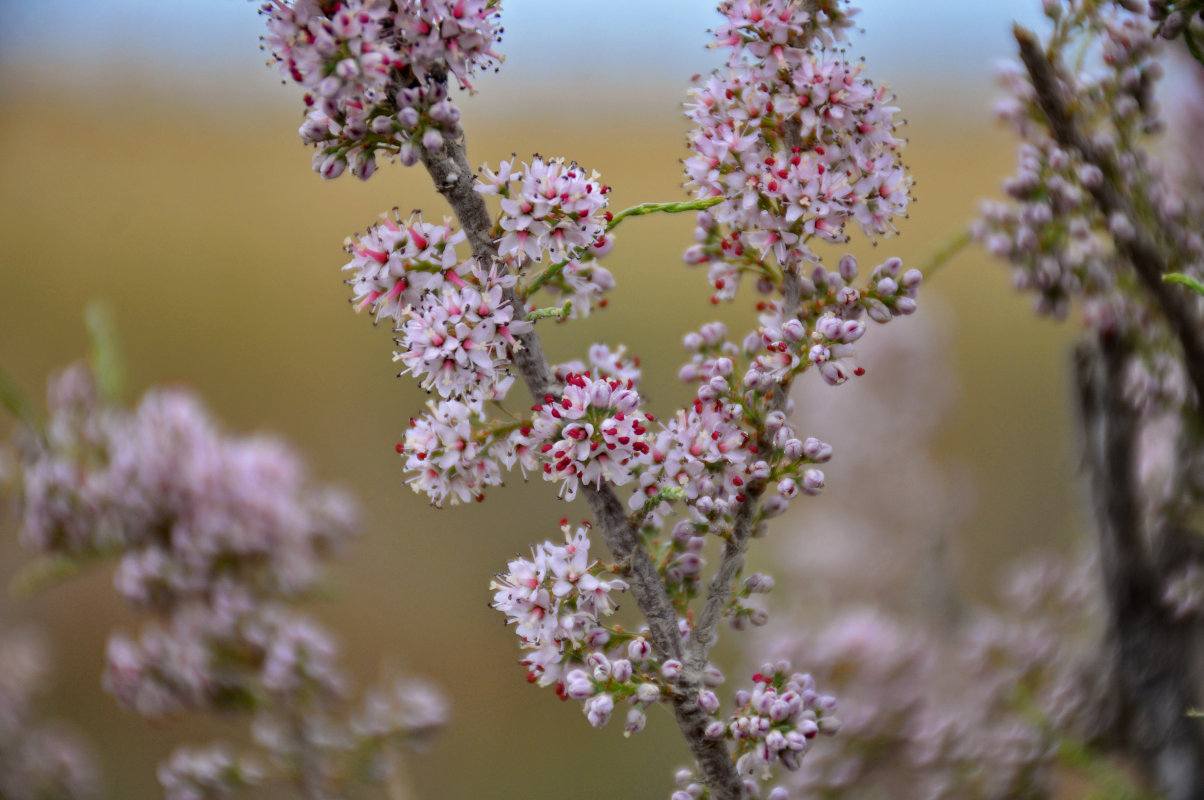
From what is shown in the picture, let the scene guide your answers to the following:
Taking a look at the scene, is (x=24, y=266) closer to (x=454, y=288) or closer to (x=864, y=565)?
A: (x=864, y=565)

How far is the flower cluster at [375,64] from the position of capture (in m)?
0.74

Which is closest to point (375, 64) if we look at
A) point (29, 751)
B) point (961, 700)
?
point (961, 700)

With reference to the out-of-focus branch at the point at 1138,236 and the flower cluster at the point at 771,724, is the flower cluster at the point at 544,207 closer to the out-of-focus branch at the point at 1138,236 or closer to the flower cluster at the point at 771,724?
the flower cluster at the point at 771,724

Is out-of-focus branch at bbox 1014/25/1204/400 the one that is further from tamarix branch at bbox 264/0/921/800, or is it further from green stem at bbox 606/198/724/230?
green stem at bbox 606/198/724/230

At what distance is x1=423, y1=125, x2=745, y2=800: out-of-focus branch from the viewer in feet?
2.62

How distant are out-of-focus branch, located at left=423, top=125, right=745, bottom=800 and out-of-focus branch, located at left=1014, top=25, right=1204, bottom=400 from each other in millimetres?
660

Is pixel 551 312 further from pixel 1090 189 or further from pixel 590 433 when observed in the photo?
pixel 1090 189

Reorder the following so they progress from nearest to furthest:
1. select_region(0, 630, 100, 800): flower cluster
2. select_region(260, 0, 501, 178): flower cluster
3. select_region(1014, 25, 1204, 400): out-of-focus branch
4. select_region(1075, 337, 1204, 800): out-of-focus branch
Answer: select_region(260, 0, 501, 178): flower cluster
select_region(1014, 25, 1204, 400): out-of-focus branch
select_region(1075, 337, 1204, 800): out-of-focus branch
select_region(0, 630, 100, 800): flower cluster

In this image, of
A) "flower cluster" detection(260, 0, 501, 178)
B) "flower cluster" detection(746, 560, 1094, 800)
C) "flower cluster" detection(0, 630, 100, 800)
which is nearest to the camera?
"flower cluster" detection(260, 0, 501, 178)

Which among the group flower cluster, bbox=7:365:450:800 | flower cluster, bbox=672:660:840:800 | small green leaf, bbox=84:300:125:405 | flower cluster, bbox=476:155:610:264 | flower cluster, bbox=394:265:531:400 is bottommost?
flower cluster, bbox=672:660:840:800

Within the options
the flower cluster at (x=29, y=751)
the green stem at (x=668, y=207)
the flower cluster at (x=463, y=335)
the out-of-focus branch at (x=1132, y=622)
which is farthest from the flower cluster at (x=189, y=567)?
the out-of-focus branch at (x=1132, y=622)

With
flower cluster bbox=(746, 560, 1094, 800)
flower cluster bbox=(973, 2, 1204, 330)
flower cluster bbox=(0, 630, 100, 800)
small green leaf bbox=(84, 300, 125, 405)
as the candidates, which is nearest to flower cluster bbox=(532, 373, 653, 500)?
flower cluster bbox=(973, 2, 1204, 330)

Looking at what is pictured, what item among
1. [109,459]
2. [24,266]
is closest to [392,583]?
[24,266]

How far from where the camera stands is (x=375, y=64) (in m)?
0.73
